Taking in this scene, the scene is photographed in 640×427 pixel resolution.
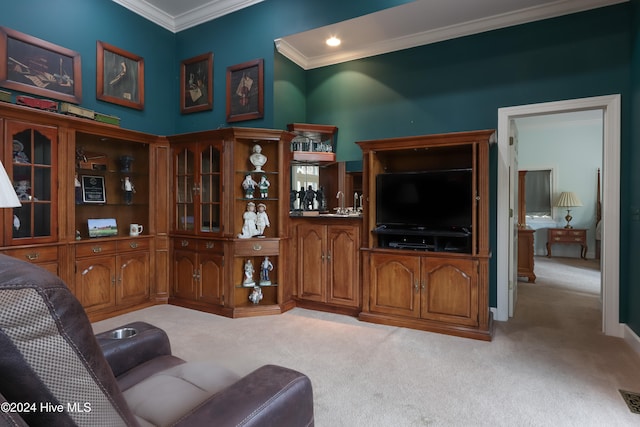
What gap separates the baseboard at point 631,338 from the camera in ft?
9.04

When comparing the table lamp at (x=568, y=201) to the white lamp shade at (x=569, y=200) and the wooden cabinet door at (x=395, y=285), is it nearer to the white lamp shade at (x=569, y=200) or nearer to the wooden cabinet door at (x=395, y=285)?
the white lamp shade at (x=569, y=200)

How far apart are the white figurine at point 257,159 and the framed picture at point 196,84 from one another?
1082 millimetres

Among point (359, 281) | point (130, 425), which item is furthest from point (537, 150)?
point (130, 425)

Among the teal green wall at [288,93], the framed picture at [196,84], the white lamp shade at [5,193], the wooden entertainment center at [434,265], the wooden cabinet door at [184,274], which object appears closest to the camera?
the white lamp shade at [5,193]

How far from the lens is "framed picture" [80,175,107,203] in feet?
11.9

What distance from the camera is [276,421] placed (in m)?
0.99

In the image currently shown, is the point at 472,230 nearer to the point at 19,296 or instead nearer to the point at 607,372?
the point at 607,372

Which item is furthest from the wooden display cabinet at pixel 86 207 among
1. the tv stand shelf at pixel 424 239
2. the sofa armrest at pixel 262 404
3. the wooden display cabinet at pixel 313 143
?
the sofa armrest at pixel 262 404

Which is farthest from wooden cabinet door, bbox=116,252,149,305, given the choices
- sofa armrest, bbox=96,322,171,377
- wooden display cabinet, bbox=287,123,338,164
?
sofa armrest, bbox=96,322,171,377

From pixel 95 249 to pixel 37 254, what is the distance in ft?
1.68

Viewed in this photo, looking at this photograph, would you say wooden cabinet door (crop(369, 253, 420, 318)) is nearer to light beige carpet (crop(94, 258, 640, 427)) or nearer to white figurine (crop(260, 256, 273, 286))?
light beige carpet (crop(94, 258, 640, 427))

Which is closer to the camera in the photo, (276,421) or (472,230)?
(276,421)

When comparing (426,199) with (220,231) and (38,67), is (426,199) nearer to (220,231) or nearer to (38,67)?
(220,231)

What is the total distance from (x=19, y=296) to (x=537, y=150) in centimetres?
932
